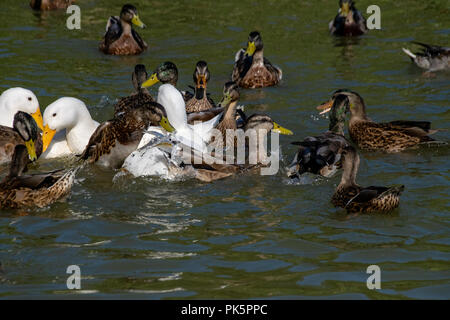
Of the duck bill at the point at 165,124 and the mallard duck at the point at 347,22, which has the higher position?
the mallard duck at the point at 347,22

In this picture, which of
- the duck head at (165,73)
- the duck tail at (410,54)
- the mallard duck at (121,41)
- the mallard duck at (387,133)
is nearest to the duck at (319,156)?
the mallard duck at (387,133)

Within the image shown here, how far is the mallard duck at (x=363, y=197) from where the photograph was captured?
7711mm

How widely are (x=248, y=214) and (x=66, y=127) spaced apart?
338 centimetres

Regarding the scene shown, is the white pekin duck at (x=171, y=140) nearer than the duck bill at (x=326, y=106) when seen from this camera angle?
Yes

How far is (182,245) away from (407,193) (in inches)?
98.2

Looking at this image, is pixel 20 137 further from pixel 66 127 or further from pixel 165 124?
pixel 165 124

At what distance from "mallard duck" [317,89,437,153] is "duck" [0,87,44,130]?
3690 millimetres

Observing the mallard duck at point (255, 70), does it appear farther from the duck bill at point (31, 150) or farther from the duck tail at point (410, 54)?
the duck bill at point (31, 150)

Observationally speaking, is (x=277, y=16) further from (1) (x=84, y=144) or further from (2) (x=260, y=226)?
(2) (x=260, y=226)

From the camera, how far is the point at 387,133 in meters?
10.1

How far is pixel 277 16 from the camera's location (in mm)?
16125

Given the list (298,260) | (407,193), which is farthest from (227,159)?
(298,260)

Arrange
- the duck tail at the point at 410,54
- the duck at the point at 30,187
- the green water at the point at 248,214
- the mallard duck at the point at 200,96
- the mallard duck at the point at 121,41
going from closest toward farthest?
the green water at the point at 248,214 < the duck at the point at 30,187 < the mallard duck at the point at 200,96 < the duck tail at the point at 410,54 < the mallard duck at the point at 121,41

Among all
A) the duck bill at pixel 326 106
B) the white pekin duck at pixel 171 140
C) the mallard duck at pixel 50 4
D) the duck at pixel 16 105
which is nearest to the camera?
the white pekin duck at pixel 171 140
